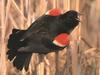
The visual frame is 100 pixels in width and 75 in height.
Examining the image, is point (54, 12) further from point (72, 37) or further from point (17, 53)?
point (17, 53)

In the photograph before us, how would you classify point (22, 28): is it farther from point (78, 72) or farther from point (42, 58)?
point (78, 72)

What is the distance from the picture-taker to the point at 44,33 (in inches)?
83.9

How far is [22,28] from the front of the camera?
2258 millimetres

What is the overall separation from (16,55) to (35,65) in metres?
0.12

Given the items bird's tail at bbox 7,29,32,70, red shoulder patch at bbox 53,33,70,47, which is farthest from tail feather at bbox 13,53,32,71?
red shoulder patch at bbox 53,33,70,47

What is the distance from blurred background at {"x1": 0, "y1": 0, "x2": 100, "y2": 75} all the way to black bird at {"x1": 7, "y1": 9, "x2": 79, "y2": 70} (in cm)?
8

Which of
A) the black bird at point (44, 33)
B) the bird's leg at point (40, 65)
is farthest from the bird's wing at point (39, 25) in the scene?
the bird's leg at point (40, 65)

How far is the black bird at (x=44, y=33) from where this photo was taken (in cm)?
211

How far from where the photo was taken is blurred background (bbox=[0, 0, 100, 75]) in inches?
86.0

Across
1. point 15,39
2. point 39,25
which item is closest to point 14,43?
point 15,39

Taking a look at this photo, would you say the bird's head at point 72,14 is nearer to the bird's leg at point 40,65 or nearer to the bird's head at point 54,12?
the bird's head at point 54,12

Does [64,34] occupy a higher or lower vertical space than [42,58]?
higher

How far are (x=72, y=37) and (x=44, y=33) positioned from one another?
5.2 inches

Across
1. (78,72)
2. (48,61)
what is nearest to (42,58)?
(48,61)
